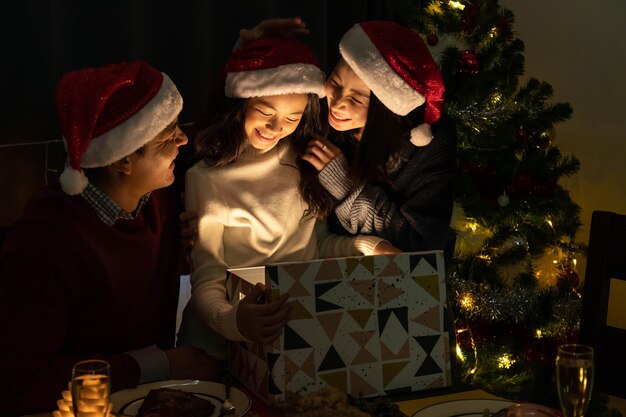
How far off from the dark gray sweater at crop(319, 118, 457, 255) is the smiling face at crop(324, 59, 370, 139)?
89 mm

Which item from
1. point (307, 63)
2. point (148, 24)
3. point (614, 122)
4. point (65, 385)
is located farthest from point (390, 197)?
point (614, 122)

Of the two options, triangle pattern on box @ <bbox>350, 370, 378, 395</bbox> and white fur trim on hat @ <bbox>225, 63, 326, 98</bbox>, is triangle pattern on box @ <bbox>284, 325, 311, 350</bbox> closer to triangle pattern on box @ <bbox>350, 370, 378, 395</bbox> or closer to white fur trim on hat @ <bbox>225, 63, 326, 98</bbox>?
triangle pattern on box @ <bbox>350, 370, 378, 395</bbox>

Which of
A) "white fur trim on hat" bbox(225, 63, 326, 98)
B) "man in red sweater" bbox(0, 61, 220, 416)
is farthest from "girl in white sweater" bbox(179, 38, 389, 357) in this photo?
"man in red sweater" bbox(0, 61, 220, 416)

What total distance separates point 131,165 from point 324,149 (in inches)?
19.5

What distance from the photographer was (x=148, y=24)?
125 inches

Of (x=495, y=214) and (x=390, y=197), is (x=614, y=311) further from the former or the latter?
(x=390, y=197)

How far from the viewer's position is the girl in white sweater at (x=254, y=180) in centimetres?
196

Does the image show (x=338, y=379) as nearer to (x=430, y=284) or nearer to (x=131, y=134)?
(x=430, y=284)

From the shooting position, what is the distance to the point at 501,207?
114 inches

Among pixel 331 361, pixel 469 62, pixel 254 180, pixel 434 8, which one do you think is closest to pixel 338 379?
pixel 331 361

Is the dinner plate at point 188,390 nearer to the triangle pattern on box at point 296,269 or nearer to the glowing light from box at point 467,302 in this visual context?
the triangle pattern on box at point 296,269

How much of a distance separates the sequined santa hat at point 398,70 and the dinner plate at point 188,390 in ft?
2.85

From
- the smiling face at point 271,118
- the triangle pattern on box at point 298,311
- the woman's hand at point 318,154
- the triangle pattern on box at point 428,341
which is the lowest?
the triangle pattern on box at point 428,341

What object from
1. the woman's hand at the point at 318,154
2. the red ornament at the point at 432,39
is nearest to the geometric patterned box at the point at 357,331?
the woman's hand at the point at 318,154
